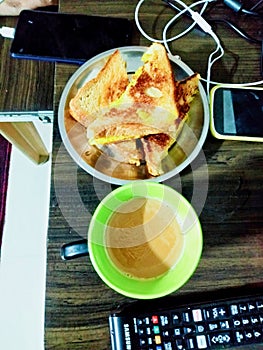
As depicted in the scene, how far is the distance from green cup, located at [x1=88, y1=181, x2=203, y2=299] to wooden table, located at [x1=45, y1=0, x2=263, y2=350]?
0.04 meters

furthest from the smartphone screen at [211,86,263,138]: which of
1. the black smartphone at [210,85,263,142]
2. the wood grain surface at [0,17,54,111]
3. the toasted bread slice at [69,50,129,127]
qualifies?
the wood grain surface at [0,17,54,111]

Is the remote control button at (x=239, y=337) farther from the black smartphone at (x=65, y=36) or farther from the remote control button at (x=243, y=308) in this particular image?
the black smartphone at (x=65, y=36)

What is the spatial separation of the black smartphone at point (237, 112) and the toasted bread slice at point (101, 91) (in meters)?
0.12

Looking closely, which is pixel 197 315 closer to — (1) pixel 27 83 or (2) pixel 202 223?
(2) pixel 202 223

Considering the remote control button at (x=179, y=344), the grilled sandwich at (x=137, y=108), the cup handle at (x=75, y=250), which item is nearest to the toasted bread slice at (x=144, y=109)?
the grilled sandwich at (x=137, y=108)

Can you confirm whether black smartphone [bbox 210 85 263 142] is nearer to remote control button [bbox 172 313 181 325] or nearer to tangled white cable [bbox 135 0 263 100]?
tangled white cable [bbox 135 0 263 100]

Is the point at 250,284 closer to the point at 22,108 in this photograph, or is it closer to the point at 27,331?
the point at 22,108

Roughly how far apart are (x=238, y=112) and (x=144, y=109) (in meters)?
0.12

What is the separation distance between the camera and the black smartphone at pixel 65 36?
604mm

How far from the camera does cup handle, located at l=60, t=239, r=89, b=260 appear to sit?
0.48 meters

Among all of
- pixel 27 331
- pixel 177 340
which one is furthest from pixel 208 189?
pixel 27 331

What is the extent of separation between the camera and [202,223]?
0.53 meters

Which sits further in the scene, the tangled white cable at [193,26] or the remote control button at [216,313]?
the tangled white cable at [193,26]

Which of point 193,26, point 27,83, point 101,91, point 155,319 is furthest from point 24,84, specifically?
point 155,319
